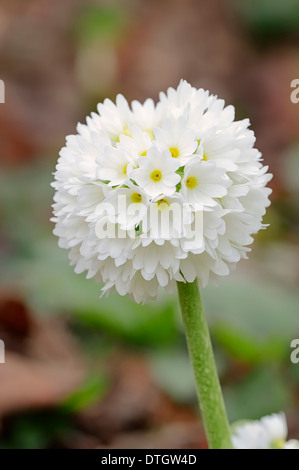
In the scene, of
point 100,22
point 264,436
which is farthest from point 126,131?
point 100,22

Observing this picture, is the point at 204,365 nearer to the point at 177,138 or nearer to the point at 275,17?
the point at 177,138

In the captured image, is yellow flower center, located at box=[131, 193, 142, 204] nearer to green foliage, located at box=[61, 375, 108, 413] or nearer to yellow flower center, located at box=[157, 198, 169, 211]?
yellow flower center, located at box=[157, 198, 169, 211]

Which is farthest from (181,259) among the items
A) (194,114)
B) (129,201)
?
(194,114)

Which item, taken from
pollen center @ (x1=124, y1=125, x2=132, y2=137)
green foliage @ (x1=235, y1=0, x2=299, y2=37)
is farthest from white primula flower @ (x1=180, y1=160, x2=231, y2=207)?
green foliage @ (x1=235, y1=0, x2=299, y2=37)

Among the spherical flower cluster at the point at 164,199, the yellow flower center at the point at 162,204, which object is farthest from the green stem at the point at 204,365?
the yellow flower center at the point at 162,204

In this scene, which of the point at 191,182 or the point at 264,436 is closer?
the point at 191,182

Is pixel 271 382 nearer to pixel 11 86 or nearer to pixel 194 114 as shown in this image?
pixel 194 114
